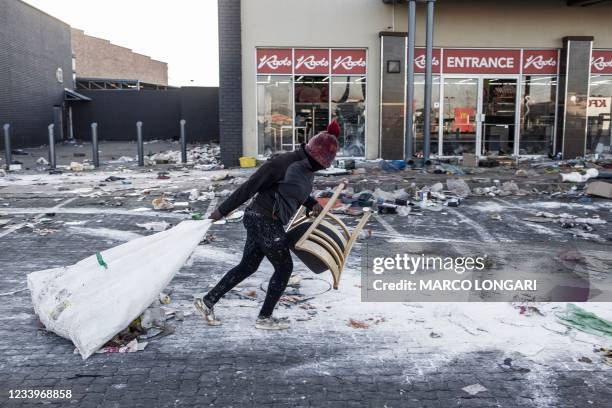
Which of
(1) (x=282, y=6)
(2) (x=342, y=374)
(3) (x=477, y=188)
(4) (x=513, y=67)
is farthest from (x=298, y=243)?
(4) (x=513, y=67)

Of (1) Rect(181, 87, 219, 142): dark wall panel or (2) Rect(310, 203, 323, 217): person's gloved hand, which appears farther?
(1) Rect(181, 87, 219, 142): dark wall panel

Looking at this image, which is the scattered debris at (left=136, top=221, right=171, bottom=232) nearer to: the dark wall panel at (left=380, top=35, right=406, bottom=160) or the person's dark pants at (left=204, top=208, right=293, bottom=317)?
the person's dark pants at (left=204, top=208, right=293, bottom=317)

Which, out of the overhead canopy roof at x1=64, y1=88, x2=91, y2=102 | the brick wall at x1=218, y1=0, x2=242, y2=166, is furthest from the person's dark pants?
the overhead canopy roof at x1=64, y1=88, x2=91, y2=102

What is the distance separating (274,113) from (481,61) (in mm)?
6344

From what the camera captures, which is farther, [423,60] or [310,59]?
[423,60]

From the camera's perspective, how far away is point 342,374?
4.16 metres

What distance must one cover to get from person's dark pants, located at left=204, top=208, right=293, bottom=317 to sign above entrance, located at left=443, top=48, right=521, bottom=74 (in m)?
14.0

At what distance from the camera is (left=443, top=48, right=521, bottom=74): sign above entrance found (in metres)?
17.4

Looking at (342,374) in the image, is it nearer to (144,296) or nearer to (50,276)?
(144,296)

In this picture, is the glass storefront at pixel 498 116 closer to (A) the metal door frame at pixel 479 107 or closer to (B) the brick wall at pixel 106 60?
(A) the metal door frame at pixel 479 107

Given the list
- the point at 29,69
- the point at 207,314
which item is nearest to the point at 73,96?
the point at 29,69

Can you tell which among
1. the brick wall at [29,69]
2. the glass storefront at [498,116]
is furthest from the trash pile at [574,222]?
the brick wall at [29,69]

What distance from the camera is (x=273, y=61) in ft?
55.0

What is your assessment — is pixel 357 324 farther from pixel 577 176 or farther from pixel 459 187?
pixel 577 176
